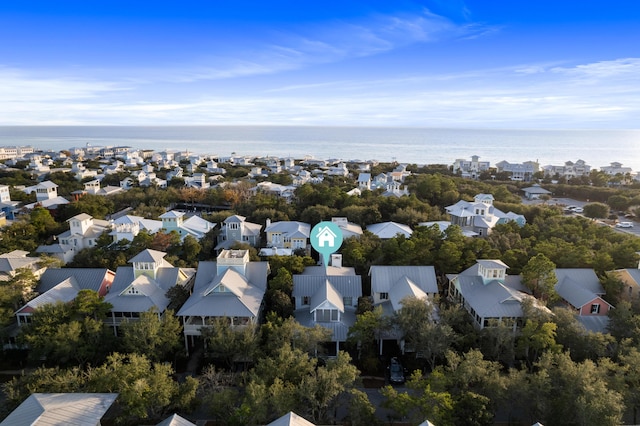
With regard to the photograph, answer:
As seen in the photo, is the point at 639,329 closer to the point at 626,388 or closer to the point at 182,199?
the point at 626,388

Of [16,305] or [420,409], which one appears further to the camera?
[16,305]

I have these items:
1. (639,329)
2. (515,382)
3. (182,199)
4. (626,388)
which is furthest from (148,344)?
(182,199)

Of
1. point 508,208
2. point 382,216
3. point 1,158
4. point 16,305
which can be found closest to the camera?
point 16,305

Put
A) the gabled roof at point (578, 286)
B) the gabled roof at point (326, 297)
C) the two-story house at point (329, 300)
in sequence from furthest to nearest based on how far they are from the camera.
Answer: the gabled roof at point (578, 286) → the gabled roof at point (326, 297) → the two-story house at point (329, 300)

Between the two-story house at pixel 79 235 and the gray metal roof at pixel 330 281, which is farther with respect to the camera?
the two-story house at pixel 79 235

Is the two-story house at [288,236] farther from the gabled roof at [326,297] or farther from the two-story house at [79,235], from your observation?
the two-story house at [79,235]

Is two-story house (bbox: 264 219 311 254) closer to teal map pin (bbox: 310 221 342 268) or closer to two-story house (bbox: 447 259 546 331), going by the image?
teal map pin (bbox: 310 221 342 268)

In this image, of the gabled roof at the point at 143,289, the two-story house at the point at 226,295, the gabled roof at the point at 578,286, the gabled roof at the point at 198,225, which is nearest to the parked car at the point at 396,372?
the two-story house at the point at 226,295
